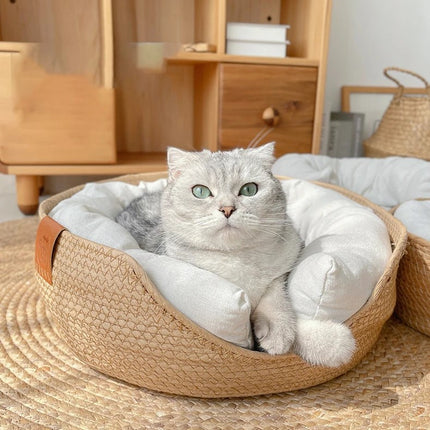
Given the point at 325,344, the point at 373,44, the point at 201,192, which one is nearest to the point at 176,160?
the point at 201,192

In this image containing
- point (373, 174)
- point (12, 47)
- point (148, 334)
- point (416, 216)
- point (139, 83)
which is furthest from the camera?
point (139, 83)

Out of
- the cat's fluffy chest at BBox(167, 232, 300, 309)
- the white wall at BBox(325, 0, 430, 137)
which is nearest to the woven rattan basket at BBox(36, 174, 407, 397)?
the cat's fluffy chest at BBox(167, 232, 300, 309)

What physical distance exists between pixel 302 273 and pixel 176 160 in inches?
12.6

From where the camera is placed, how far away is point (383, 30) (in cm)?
246

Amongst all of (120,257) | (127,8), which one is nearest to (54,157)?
(127,8)

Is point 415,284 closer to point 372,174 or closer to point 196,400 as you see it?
point 196,400

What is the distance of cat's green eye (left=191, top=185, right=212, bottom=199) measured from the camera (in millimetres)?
806

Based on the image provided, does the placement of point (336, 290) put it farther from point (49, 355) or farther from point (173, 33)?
point (173, 33)

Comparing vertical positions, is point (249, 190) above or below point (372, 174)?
above

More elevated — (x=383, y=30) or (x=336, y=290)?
(x=383, y=30)

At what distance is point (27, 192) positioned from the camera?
70.9 inches

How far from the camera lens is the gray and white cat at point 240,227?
2.49ft

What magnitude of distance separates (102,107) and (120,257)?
108 centimetres

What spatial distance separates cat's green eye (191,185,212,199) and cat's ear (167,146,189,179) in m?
0.08
